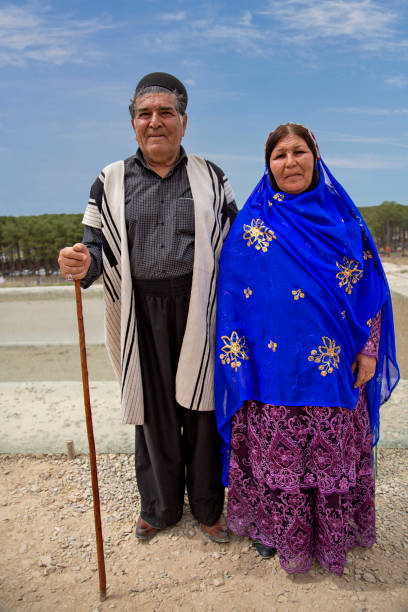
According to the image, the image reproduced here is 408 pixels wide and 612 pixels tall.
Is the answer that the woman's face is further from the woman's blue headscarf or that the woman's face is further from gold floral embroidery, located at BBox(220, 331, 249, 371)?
gold floral embroidery, located at BBox(220, 331, 249, 371)

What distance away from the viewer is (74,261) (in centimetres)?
193

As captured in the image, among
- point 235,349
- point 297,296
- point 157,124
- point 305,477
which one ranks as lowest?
point 305,477

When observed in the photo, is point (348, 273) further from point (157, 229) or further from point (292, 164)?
point (157, 229)

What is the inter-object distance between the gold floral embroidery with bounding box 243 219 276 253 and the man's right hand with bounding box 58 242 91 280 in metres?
0.71

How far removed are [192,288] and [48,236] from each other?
21.1 metres

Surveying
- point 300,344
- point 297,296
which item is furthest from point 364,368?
point 297,296

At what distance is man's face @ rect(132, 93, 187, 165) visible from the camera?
6.55 ft

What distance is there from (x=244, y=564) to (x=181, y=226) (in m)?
1.66

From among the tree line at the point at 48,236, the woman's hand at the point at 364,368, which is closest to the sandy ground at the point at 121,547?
the woman's hand at the point at 364,368

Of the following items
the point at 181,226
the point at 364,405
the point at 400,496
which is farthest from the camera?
the point at 400,496

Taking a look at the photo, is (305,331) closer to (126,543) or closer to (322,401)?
(322,401)

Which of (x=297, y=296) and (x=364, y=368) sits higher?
(x=297, y=296)

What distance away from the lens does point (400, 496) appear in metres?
2.72

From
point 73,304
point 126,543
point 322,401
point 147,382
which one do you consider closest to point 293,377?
point 322,401
